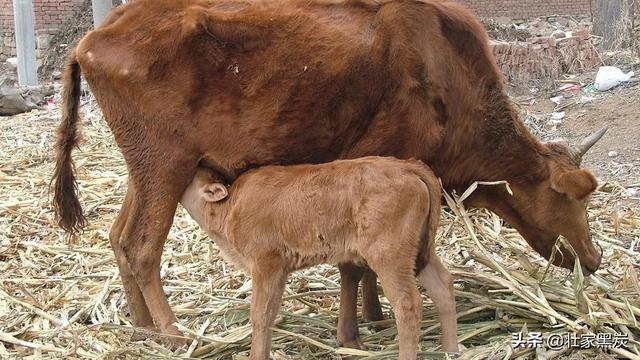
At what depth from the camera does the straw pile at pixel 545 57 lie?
43.8 ft

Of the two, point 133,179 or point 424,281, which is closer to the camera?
point 424,281

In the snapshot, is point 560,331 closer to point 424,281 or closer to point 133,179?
point 424,281

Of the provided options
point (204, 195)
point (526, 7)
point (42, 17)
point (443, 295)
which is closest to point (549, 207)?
point (443, 295)

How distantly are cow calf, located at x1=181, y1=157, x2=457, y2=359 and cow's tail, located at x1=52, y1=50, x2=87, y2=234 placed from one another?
4.33 ft

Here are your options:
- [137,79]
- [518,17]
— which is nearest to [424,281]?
[137,79]

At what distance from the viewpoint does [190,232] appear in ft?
25.7

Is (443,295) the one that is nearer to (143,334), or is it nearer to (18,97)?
(143,334)

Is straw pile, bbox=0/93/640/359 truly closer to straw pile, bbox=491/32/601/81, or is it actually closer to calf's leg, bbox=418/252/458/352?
calf's leg, bbox=418/252/458/352

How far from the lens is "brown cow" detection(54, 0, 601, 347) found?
5.35 meters

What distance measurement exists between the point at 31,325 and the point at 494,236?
3.35 m

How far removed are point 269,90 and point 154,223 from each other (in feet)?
3.63

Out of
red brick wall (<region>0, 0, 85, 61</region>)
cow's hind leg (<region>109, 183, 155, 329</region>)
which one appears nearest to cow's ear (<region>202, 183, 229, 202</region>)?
cow's hind leg (<region>109, 183, 155, 329</region>)

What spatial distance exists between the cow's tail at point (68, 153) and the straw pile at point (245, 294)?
653mm

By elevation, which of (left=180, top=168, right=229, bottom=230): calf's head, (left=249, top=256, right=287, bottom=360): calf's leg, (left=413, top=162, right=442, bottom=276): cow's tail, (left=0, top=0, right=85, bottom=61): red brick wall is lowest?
(left=0, top=0, right=85, bottom=61): red brick wall
